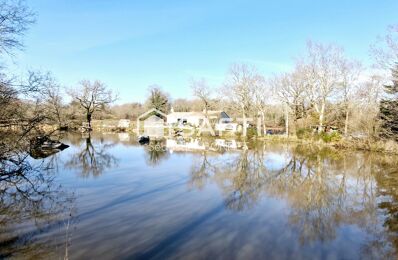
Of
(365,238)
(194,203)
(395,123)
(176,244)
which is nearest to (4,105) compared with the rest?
(194,203)

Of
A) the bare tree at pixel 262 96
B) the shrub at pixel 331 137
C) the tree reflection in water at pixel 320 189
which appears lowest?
the tree reflection in water at pixel 320 189

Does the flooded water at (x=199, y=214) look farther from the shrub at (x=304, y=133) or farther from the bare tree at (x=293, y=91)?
the bare tree at (x=293, y=91)

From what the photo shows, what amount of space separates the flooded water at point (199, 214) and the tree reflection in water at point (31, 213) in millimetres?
25

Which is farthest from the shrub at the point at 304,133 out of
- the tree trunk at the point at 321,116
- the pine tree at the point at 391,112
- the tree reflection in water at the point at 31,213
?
the tree reflection in water at the point at 31,213

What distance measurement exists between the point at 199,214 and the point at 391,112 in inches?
768

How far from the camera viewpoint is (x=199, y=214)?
8.20m

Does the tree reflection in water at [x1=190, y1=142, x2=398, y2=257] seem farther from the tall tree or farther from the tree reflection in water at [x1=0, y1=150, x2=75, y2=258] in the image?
the tall tree

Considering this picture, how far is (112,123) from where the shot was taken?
55.6 meters

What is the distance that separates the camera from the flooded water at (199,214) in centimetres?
592

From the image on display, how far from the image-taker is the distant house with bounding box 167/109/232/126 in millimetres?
49662

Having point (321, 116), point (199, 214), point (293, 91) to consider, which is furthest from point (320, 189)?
point (293, 91)

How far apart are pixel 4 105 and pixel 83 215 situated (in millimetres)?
5077

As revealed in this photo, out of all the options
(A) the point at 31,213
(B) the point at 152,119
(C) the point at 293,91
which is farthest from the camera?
(B) the point at 152,119

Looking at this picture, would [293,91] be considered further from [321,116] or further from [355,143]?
[355,143]
